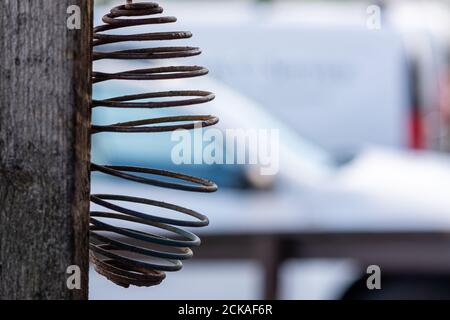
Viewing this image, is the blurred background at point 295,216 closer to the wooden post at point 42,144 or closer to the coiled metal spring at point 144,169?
the coiled metal spring at point 144,169

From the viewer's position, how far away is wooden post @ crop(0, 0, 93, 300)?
64.9 inches

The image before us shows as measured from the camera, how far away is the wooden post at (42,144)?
165 cm

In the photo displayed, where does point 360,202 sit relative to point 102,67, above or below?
below

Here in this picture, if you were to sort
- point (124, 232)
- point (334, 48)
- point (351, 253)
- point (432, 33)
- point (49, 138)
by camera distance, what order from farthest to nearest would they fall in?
point (432, 33) → point (334, 48) → point (351, 253) → point (124, 232) → point (49, 138)

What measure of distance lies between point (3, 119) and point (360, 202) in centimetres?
472

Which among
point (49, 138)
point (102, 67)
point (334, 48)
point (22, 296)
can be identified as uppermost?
point (334, 48)

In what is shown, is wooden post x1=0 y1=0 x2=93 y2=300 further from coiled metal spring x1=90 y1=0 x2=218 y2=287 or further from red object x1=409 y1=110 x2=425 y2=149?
red object x1=409 y1=110 x2=425 y2=149

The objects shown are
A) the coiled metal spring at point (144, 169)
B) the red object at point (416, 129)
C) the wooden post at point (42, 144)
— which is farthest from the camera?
the red object at point (416, 129)

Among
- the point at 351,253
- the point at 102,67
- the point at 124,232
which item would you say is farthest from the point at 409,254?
the point at 124,232

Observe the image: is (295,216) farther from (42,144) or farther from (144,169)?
(42,144)

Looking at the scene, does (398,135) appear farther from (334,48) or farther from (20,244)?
(20,244)

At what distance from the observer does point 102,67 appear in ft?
21.2

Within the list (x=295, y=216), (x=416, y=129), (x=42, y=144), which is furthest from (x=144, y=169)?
(x=416, y=129)

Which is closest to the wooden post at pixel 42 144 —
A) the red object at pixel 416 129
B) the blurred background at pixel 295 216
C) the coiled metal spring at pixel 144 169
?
the coiled metal spring at pixel 144 169
